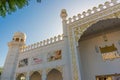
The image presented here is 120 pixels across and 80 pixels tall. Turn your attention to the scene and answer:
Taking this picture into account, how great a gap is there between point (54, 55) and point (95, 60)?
352cm

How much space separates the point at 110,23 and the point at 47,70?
6494mm

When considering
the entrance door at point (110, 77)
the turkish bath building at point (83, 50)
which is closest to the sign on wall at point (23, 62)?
the turkish bath building at point (83, 50)

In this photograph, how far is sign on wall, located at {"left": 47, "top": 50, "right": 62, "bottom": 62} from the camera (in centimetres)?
1088

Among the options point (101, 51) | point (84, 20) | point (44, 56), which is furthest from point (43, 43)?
point (101, 51)

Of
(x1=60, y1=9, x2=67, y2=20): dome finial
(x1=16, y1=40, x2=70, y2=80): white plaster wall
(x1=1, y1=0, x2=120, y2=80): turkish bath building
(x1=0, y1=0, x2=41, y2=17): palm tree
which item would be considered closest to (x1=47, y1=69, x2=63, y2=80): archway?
(x1=1, y1=0, x2=120, y2=80): turkish bath building

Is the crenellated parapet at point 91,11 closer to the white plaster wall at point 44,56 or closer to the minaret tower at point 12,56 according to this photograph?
the white plaster wall at point 44,56

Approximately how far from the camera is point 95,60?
34.0 feet

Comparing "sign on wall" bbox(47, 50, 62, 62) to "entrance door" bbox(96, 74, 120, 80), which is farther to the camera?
"sign on wall" bbox(47, 50, 62, 62)

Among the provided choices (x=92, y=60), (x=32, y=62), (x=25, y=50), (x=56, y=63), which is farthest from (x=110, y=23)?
(x=25, y=50)

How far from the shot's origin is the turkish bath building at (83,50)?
9.45 meters

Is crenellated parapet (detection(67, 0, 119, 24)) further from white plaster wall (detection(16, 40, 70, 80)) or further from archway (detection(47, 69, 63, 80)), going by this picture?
archway (detection(47, 69, 63, 80))

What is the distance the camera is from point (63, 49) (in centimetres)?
1079

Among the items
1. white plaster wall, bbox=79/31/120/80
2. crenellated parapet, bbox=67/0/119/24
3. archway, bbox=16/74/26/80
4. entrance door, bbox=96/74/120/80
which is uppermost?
crenellated parapet, bbox=67/0/119/24

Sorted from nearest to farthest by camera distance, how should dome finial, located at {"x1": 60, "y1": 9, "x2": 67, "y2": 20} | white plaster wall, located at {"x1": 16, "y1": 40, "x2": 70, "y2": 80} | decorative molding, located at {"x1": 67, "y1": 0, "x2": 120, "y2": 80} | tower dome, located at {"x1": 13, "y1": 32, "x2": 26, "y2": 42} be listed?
decorative molding, located at {"x1": 67, "y1": 0, "x2": 120, "y2": 80} → white plaster wall, located at {"x1": 16, "y1": 40, "x2": 70, "y2": 80} → dome finial, located at {"x1": 60, "y1": 9, "x2": 67, "y2": 20} → tower dome, located at {"x1": 13, "y1": 32, "x2": 26, "y2": 42}
